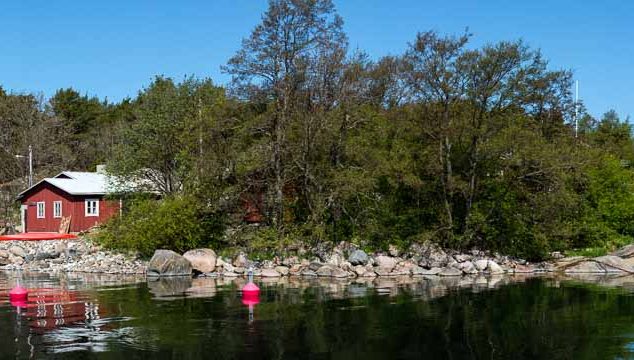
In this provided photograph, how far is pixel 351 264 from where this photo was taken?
34.3 m

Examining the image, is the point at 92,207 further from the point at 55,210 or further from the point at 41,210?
the point at 41,210

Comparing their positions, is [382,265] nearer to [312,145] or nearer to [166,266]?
[312,145]

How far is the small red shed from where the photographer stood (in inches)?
1978

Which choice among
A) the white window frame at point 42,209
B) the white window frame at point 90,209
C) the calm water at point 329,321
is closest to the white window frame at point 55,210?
the white window frame at point 42,209

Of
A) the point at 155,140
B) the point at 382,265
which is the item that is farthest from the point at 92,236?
the point at 382,265

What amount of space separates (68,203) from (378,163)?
24.8m

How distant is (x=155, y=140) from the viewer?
46.5m

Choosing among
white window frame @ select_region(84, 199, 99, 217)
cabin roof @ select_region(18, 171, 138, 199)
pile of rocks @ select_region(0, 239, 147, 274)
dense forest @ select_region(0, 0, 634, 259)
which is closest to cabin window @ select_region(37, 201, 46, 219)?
cabin roof @ select_region(18, 171, 138, 199)

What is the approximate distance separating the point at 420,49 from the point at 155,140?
19.4 meters

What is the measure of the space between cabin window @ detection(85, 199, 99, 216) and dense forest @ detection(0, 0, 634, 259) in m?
11.2

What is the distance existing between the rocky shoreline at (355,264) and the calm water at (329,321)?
153 inches

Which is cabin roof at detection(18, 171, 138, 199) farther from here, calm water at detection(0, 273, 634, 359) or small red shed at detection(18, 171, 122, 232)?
calm water at detection(0, 273, 634, 359)

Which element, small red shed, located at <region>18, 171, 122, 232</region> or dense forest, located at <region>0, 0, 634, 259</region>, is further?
small red shed, located at <region>18, 171, 122, 232</region>

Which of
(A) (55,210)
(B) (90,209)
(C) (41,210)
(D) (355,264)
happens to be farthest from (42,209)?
(D) (355,264)
